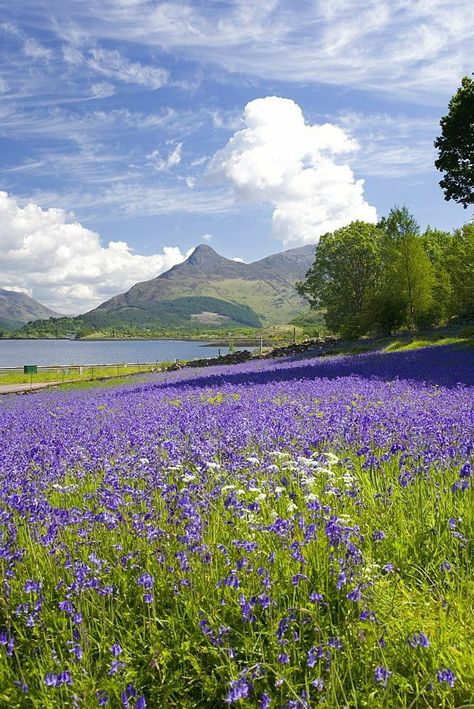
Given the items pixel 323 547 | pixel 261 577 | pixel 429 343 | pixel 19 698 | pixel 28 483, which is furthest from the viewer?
pixel 429 343

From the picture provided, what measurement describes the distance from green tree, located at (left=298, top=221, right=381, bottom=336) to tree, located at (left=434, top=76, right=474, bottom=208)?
31.5 m

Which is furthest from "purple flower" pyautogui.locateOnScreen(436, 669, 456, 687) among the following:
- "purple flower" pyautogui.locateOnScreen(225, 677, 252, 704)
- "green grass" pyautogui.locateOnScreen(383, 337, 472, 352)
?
"green grass" pyautogui.locateOnScreen(383, 337, 472, 352)

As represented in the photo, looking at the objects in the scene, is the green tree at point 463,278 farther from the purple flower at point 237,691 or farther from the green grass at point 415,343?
the purple flower at point 237,691

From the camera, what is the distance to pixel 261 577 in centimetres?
339

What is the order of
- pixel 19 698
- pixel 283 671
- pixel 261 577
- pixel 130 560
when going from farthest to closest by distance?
pixel 130 560 < pixel 261 577 < pixel 19 698 < pixel 283 671

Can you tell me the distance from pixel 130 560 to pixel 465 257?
4585 cm

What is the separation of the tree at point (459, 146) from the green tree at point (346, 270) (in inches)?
1240

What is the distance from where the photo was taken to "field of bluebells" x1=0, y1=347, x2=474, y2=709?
9.27 feet

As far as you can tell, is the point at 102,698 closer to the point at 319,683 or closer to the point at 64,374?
the point at 319,683

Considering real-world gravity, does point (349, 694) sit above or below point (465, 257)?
below

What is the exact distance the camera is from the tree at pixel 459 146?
98.5 ft

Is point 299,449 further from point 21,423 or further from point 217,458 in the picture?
point 21,423

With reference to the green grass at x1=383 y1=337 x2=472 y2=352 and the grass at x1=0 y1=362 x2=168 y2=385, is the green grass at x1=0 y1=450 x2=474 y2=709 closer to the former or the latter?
the green grass at x1=383 y1=337 x2=472 y2=352

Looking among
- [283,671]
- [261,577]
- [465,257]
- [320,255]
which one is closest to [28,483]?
[261,577]
